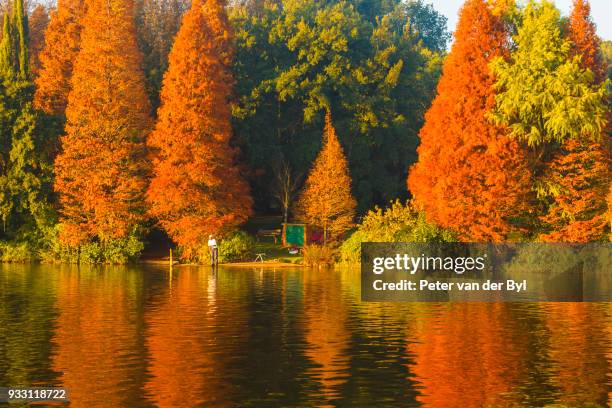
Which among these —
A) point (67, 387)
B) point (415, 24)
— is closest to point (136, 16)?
point (67, 387)

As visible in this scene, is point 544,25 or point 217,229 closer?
point 544,25

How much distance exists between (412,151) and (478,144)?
28.3 meters

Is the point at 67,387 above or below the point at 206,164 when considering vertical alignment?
below

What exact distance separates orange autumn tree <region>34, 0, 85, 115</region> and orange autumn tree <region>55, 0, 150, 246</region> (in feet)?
18.3

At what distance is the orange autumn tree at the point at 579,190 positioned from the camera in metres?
54.0

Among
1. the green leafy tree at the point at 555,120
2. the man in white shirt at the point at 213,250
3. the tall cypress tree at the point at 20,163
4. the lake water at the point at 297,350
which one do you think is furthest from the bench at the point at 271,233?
the lake water at the point at 297,350

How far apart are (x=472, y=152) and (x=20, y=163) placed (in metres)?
28.6

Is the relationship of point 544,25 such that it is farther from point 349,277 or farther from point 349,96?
point 349,96

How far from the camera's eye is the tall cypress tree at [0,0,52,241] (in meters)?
64.7

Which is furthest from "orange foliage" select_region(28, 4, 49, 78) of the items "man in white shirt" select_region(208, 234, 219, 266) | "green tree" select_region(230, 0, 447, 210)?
"man in white shirt" select_region(208, 234, 219, 266)

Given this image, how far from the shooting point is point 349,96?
256 feet

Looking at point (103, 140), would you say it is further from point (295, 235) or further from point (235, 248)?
point (295, 235)

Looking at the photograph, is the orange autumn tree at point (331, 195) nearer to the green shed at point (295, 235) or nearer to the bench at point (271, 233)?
the green shed at point (295, 235)

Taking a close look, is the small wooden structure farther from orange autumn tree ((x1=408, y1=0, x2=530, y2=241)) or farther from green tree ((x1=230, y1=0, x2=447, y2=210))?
orange autumn tree ((x1=408, y1=0, x2=530, y2=241))
